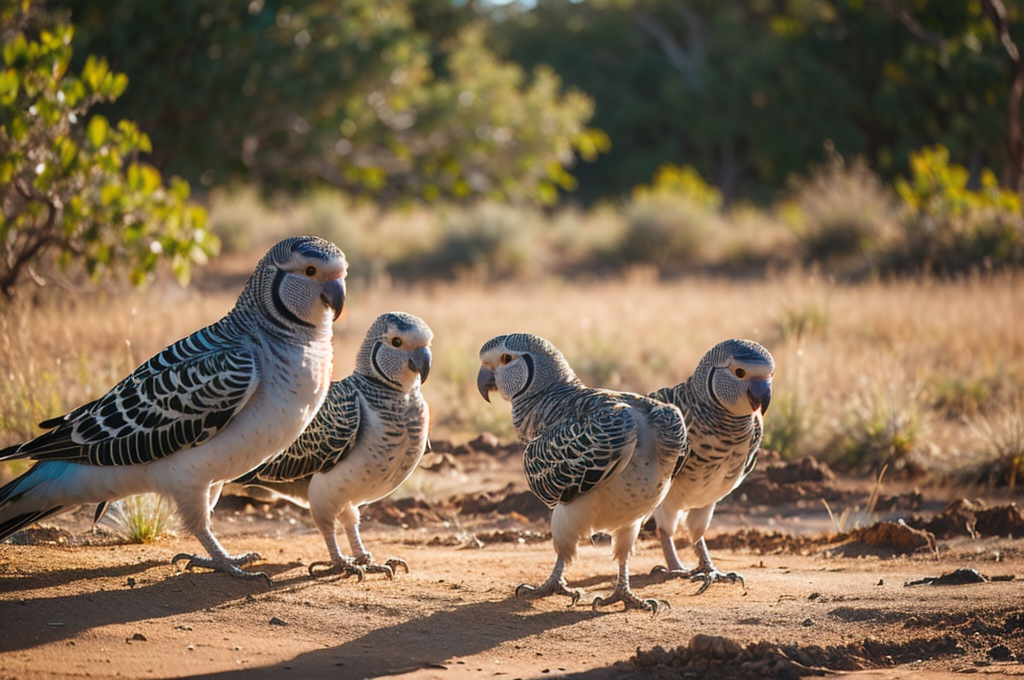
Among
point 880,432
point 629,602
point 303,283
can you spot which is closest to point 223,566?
point 303,283

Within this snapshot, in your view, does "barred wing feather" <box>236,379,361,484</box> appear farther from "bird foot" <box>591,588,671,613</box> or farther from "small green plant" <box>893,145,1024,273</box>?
"small green plant" <box>893,145,1024,273</box>

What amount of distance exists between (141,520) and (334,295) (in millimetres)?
2243

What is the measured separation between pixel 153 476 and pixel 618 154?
34.9 metres

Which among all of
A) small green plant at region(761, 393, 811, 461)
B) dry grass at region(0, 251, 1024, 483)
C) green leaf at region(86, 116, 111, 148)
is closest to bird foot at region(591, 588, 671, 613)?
dry grass at region(0, 251, 1024, 483)

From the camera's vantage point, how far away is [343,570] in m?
5.51

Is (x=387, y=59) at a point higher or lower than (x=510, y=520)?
higher

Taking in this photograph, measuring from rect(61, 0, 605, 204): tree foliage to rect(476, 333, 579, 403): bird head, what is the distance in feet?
41.9

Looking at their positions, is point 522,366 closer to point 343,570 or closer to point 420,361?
point 420,361

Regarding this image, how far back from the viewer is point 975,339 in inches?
454

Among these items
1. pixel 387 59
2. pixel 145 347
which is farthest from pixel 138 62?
pixel 145 347

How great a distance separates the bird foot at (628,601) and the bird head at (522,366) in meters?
1.11

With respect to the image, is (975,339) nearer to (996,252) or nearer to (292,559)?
(996,252)

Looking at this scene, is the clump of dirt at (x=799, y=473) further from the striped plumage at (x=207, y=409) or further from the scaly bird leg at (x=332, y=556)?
the striped plumage at (x=207, y=409)

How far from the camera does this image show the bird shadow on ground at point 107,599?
14.8ft
